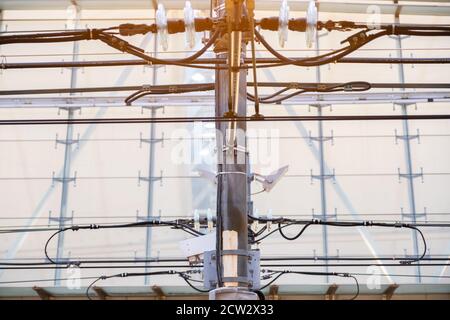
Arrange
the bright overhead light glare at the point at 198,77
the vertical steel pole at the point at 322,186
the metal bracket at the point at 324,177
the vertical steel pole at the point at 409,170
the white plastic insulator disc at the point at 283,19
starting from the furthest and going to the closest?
the bright overhead light glare at the point at 198,77, the metal bracket at the point at 324,177, the vertical steel pole at the point at 322,186, the vertical steel pole at the point at 409,170, the white plastic insulator disc at the point at 283,19

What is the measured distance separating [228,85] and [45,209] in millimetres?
8295

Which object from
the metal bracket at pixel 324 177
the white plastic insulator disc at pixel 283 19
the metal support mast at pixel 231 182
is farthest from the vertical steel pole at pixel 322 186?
the white plastic insulator disc at pixel 283 19

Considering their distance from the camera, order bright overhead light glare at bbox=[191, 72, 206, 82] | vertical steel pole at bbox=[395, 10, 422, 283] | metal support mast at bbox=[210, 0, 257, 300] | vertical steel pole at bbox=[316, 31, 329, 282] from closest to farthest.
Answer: metal support mast at bbox=[210, 0, 257, 300], vertical steel pole at bbox=[395, 10, 422, 283], vertical steel pole at bbox=[316, 31, 329, 282], bright overhead light glare at bbox=[191, 72, 206, 82]

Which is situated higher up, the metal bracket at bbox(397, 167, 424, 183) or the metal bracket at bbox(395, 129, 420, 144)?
the metal bracket at bbox(395, 129, 420, 144)

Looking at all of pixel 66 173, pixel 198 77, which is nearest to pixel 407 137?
pixel 198 77

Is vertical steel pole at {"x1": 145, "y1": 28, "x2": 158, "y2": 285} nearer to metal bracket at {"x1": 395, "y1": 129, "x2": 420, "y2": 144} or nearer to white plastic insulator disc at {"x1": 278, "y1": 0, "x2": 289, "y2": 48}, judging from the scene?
metal bracket at {"x1": 395, "y1": 129, "x2": 420, "y2": 144}

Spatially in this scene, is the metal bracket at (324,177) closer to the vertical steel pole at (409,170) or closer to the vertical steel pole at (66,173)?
the vertical steel pole at (409,170)

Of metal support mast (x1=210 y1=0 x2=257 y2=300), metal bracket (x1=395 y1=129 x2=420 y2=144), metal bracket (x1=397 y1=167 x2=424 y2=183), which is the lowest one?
metal support mast (x1=210 y1=0 x2=257 y2=300)

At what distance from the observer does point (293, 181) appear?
38.5ft

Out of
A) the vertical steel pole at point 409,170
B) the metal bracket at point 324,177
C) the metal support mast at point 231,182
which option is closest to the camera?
the metal support mast at point 231,182

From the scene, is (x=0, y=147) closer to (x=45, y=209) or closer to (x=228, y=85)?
(x=45, y=209)

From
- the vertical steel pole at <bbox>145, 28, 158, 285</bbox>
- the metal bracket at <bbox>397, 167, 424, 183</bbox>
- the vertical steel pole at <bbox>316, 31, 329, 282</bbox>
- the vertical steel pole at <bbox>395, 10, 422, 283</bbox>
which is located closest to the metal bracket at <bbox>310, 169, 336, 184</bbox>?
the vertical steel pole at <bbox>316, 31, 329, 282</bbox>
